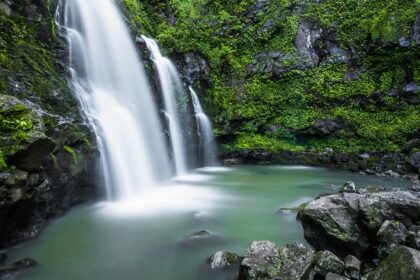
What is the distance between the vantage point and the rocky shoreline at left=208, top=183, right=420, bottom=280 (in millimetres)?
4754

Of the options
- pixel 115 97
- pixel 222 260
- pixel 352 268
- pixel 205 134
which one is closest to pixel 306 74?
pixel 205 134

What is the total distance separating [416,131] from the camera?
15.9m

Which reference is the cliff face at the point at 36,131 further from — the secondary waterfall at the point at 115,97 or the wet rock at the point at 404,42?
the wet rock at the point at 404,42

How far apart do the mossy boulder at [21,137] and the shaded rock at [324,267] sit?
17.0 feet

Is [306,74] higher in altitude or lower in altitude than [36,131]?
higher

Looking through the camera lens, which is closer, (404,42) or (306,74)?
(404,42)

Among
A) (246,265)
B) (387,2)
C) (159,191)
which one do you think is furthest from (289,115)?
(246,265)

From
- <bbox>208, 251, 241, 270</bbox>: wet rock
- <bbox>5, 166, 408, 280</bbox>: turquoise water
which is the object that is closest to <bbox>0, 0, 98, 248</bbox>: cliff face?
<bbox>5, 166, 408, 280</bbox>: turquoise water

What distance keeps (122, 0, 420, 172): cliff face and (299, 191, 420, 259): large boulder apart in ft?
35.7

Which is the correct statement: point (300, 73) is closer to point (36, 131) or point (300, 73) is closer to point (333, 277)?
point (36, 131)

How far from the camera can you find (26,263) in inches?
245

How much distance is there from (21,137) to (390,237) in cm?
641

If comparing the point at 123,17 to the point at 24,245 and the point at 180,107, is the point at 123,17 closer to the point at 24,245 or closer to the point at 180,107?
the point at 180,107

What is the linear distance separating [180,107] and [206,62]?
4.13 m
